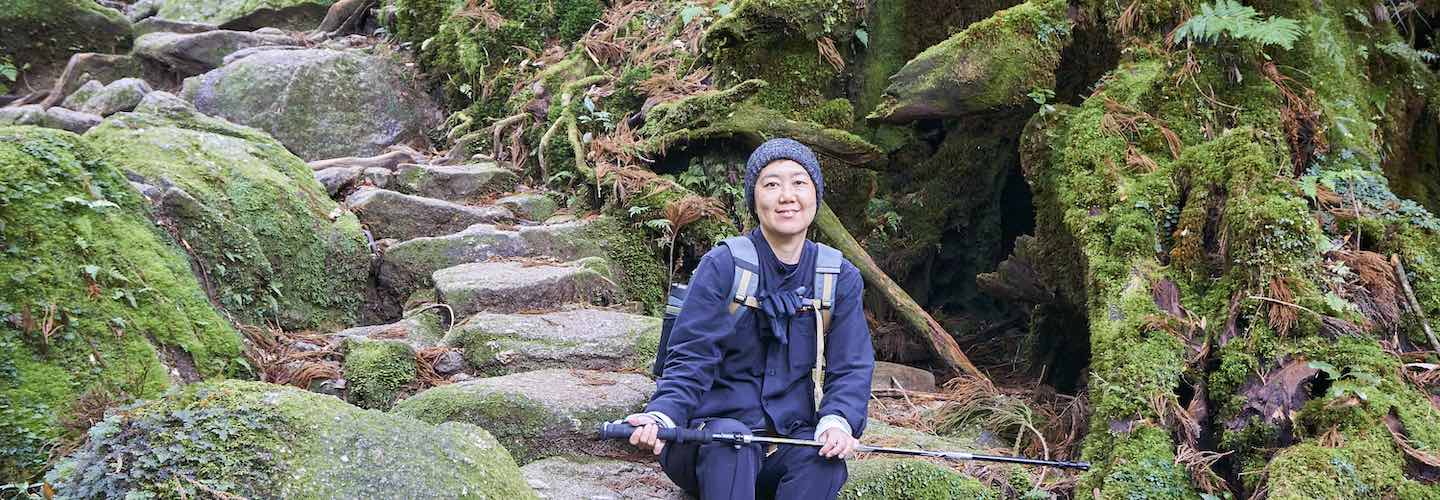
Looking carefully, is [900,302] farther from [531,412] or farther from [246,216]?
[246,216]

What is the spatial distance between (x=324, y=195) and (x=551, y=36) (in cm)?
337

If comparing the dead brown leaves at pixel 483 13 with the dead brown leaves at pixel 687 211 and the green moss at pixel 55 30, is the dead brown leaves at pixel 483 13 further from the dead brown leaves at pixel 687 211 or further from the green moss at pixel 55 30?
the green moss at pixel 55 30

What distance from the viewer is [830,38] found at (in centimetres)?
704

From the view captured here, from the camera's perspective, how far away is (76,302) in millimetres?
3576

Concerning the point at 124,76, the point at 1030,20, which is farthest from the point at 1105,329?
the point at 124,76

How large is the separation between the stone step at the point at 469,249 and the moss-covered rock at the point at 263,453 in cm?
304

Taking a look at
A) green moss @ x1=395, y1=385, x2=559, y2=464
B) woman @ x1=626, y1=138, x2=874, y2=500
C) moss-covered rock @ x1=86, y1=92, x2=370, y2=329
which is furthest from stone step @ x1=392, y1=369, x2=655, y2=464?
moss-covered rock @ x1=86, y1=92, x2=370, y2=329

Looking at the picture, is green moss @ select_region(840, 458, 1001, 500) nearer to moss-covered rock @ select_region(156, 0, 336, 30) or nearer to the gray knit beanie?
the gray knit beanie

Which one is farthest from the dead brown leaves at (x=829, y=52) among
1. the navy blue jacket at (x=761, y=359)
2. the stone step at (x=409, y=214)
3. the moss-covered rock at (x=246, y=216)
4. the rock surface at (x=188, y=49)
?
the rock surface at (x=188, y=49)

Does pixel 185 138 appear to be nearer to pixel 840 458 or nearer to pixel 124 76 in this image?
pixel 840 458

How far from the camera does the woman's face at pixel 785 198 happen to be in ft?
12.6

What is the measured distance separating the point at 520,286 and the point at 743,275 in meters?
2.17

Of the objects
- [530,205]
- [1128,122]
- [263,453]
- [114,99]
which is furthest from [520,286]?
[114,99]

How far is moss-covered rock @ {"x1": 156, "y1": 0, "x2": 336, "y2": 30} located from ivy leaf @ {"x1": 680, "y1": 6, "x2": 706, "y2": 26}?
5.86m
